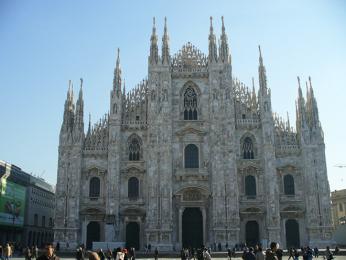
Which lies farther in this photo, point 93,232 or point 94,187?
point 94,187

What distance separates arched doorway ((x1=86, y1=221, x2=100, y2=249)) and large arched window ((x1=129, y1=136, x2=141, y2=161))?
23.9ft

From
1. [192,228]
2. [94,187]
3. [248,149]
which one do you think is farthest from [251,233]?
[94,187]

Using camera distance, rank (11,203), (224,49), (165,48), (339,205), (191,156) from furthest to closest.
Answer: (339,205) < (11,203) < (224,49) < (165,48) < (191,156)

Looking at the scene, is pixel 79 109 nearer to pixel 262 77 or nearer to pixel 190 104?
pixel 190 104

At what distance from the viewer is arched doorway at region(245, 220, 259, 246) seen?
143 ft

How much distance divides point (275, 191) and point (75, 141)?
20233 mm

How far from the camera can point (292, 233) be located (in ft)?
143

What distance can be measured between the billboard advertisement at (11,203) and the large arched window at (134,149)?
57.7 feet

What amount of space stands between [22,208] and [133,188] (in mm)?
20713

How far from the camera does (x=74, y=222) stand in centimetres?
4344

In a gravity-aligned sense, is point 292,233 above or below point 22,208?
below

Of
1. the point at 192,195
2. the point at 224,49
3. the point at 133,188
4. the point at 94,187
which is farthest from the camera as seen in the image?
the point at 224,49

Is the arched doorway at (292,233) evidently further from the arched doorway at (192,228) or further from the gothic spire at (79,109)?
the gothic spire at (79,109)

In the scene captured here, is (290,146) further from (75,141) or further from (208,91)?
(75,141)
